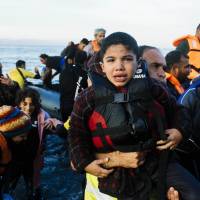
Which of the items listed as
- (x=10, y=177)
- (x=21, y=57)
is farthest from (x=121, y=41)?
(x=21, y=57)

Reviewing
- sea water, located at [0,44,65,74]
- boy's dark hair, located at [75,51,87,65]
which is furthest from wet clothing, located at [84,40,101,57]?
sea water, located at [0,44,65,74]

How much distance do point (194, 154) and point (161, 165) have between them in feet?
3.18

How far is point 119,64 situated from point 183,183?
74 cm

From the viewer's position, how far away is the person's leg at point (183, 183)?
216 centimetres

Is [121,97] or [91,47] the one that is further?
[91,47]

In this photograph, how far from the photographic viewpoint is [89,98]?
2.24 meters

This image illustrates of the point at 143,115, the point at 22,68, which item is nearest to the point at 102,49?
the point at 143,115

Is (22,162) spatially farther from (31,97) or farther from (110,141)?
(110,141)

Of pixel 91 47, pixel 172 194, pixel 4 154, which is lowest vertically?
pixel 4 154

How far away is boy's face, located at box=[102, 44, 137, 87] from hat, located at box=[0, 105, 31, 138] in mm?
1769

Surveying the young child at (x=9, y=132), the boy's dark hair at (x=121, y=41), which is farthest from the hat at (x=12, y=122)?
the boy's dark hair at (x=121, y=41)

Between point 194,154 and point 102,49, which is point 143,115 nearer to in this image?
point 102,49

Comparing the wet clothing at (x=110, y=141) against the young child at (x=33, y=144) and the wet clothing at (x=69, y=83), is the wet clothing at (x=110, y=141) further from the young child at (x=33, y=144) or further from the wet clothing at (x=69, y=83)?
the wet clothing at (x=69, y=83)

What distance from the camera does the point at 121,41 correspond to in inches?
87.0
